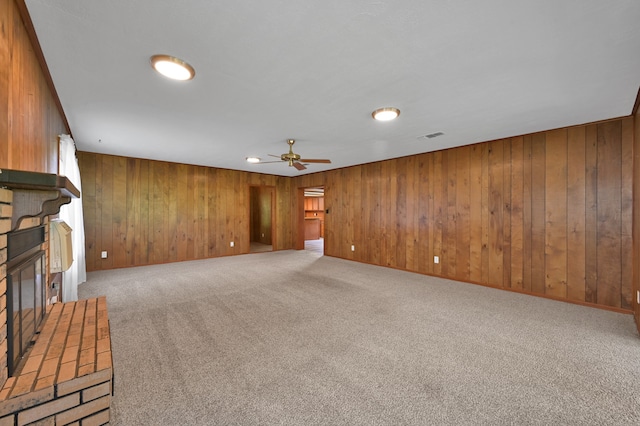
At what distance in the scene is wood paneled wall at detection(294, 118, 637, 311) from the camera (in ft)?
10.2

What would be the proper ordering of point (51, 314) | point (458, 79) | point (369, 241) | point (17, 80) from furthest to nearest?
point (369, 241), point (458, 79), point (51, 314), point (17, 80)

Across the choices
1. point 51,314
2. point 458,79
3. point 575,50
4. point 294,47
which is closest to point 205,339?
point 51,314

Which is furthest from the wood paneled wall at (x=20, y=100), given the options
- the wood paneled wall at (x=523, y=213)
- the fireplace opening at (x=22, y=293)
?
the wood paneled wall at (x=523, y=213)

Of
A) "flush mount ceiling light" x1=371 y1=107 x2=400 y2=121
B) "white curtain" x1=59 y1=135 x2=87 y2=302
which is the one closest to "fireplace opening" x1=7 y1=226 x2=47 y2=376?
"white curtain" x1=59 y1=135 x2=87 y2=302

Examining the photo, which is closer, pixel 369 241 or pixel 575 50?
pixel 575 50

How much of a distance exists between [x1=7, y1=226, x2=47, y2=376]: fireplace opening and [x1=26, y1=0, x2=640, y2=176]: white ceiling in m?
1.29

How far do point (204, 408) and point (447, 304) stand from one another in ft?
9.48

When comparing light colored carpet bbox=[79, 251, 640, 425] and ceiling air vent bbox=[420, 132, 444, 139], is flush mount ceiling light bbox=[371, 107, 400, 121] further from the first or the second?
light colored carpet bbox=[79, 251, 640, 425]

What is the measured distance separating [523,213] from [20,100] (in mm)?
5277

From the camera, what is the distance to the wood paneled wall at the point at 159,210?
4934 millimetres

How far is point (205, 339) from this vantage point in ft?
7.70

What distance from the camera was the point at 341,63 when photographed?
1.93 m

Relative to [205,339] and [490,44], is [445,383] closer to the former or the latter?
[205,339]

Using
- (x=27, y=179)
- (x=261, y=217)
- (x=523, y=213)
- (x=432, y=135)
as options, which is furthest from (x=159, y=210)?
(x=523, y=213)
